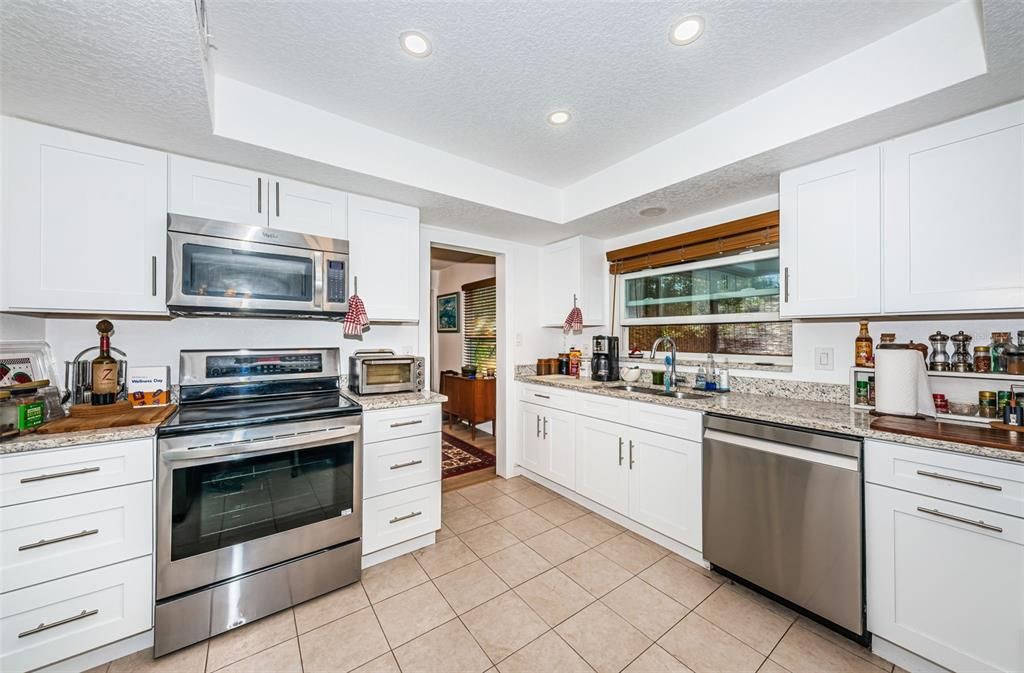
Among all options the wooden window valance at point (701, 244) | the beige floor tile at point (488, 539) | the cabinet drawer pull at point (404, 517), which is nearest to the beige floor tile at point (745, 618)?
the beige floor tile at point (488, 539)

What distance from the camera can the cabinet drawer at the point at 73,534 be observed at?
1.42m

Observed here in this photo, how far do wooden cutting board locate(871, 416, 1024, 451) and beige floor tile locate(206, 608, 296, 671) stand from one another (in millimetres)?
2843

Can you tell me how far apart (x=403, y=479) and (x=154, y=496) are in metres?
1.15

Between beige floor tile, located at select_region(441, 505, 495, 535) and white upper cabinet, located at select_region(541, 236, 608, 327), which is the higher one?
white upper cabinet, located at select_region(541, 236, 608, 327)

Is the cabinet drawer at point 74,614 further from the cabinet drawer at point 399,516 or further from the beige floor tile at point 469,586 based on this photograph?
the beige floor tile at point 469,586

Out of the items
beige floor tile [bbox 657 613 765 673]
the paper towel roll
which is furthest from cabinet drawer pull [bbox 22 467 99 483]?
the paper towel roll

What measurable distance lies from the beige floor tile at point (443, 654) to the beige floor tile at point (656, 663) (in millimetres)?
631

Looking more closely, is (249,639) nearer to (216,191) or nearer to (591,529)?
(591,529)

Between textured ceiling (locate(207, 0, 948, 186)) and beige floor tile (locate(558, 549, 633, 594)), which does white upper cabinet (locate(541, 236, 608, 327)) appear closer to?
textured ceiling (locate(207, 0, 948, 186))

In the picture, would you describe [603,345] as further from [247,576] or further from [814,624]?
[247,576]

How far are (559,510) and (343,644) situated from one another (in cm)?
173

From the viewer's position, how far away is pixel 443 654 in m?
1.65

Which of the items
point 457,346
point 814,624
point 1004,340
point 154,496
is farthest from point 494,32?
point 457,346

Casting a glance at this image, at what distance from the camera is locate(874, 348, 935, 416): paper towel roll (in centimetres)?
180
